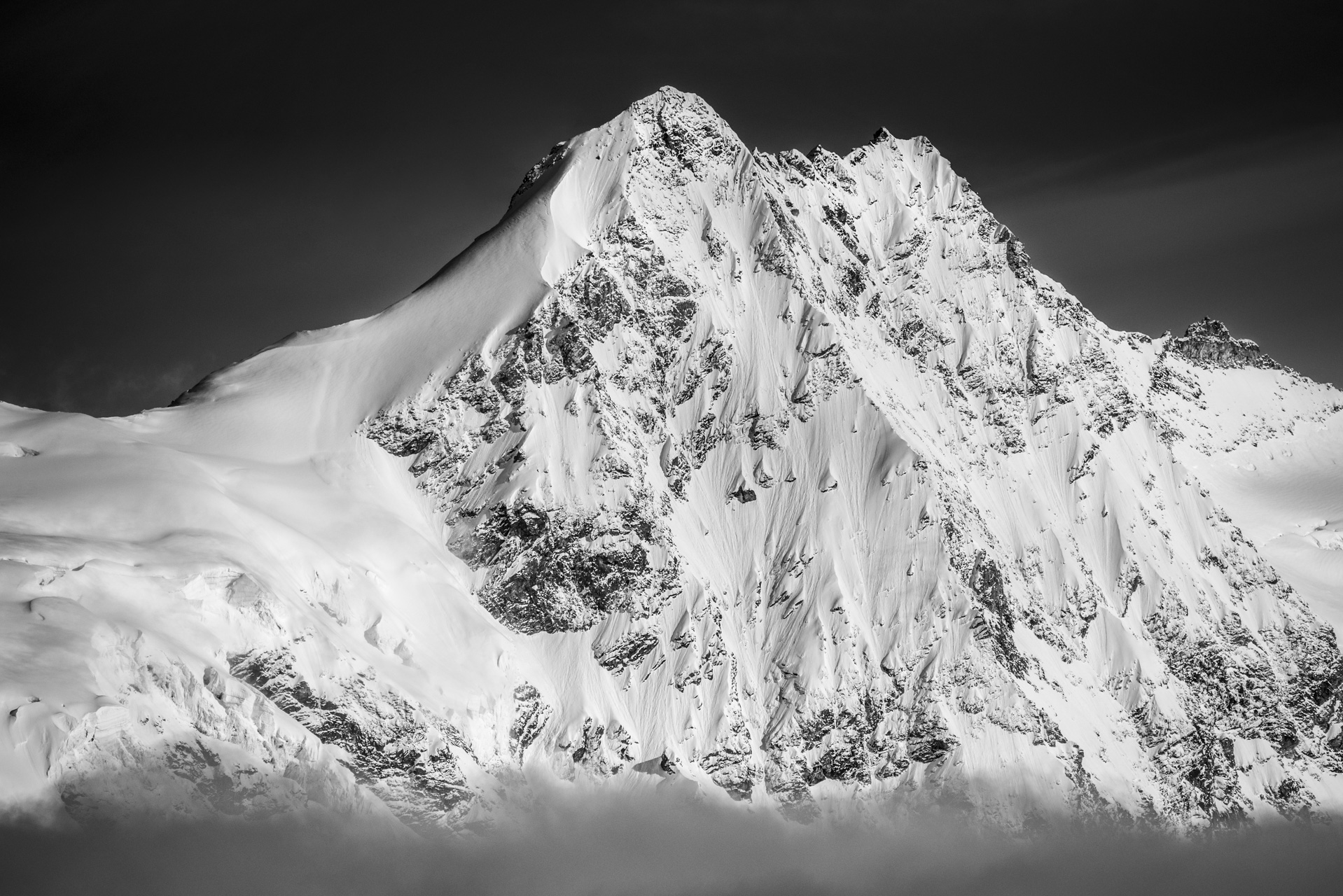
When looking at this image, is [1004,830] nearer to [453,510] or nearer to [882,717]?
[882,717]

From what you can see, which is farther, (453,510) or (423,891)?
(453,510)

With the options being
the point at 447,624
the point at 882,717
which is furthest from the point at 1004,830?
the point at 447,624

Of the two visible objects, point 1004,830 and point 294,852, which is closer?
point 294,852

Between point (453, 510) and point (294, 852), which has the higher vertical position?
point (453, 510)

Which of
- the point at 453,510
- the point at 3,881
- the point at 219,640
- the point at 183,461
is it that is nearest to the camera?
the point at 3,881

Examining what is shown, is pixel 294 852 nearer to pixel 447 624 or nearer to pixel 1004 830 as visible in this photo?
pixel 447 624

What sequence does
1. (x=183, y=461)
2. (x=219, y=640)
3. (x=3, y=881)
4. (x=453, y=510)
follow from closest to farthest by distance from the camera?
(x=3, y=881), (x=219, y=640), (x=183, y=461), (x=453, y=510)

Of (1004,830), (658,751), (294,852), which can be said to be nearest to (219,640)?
(294,852)

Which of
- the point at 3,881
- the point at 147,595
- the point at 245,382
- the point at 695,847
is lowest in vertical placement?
the point at 3,881

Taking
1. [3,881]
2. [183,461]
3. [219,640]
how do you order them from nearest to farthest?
[3,881] → [219,640] → [183,461]
